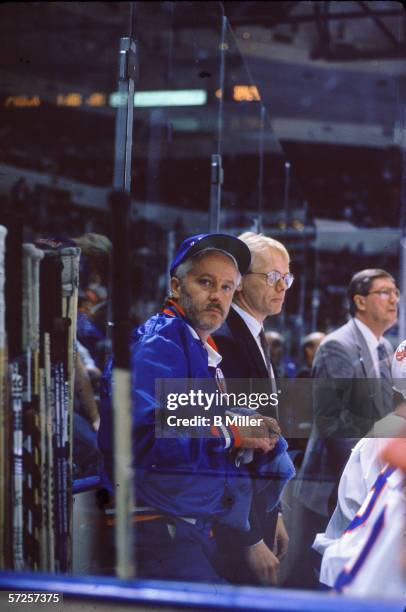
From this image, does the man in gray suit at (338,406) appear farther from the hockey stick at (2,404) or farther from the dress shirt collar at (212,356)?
the hockey stick at (2,404)

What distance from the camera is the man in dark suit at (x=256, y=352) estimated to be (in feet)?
6.73

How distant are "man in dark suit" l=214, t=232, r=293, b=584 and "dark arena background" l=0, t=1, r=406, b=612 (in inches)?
2.9

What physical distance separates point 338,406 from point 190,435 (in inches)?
20.5

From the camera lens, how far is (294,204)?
13.8 feet

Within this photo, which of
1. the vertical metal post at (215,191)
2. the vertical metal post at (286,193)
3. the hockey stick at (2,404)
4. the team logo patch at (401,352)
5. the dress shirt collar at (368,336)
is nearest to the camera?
the hockey stick at (2,404)

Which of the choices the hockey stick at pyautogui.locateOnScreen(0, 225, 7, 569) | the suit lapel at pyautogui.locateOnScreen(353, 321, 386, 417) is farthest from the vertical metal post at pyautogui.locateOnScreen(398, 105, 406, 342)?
the hockey stick at pyautogui.locateOnScreen(0, 225, 7, 569)

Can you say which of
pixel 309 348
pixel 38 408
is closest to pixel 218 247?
A: pixel 38 408

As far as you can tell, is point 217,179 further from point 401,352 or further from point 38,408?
point 38,408

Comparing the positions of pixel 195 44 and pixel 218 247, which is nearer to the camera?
pixel 218 247

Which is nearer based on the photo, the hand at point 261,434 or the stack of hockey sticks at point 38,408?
the stack of hockey sticks at point 38,408

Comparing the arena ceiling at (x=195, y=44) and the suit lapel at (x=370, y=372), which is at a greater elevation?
the arena ceiling at (x=195, y=44)

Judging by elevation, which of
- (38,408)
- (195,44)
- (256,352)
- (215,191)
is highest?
(195,44)

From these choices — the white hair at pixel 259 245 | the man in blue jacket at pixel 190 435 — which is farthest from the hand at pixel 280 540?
the white hair at pixel 259 245

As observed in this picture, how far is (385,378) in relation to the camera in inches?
89.6
